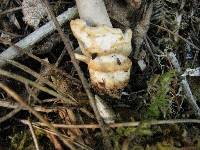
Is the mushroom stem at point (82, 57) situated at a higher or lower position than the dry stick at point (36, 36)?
lower

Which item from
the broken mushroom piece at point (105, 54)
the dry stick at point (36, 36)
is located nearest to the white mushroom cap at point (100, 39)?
the broken mushroom piece at point (105, 54)

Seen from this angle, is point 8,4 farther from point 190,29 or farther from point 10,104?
point 190,29

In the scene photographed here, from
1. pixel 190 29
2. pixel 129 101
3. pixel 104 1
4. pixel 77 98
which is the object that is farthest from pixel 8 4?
pixel 190 29

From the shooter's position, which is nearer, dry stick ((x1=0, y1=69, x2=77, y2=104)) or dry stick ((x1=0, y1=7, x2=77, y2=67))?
dry stick ((x1=0, y1=69, x2=77, y2=104))

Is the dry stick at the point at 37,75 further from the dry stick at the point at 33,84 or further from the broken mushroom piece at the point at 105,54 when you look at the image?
Result: the broken mushroom piece at the point at 105,54

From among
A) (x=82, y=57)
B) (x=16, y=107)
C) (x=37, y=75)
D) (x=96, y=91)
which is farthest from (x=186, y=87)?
(x=16, y=107)

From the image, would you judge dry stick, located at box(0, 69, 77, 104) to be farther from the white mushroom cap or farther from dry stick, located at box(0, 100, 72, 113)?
the white mushroom cap

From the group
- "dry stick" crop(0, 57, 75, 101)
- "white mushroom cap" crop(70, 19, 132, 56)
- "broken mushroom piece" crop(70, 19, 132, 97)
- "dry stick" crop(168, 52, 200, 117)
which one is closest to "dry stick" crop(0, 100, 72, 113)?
"dry stick" crop(0, 57, 75, 101)
